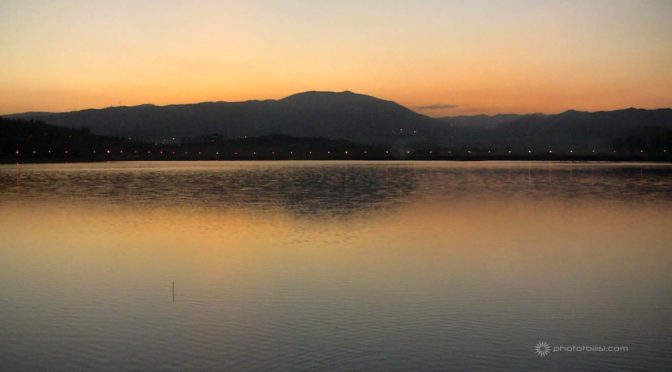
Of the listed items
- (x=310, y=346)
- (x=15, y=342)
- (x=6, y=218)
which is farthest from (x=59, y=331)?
(x=6, y=218)

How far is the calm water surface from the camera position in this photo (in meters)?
10.2

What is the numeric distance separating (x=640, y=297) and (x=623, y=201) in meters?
28.2

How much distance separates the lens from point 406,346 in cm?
1043

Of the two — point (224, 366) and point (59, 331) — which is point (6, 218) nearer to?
point (59, 331)

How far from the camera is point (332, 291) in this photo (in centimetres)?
1449

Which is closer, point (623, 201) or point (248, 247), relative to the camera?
point (248, 247)

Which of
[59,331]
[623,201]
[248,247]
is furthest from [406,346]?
[623,201]

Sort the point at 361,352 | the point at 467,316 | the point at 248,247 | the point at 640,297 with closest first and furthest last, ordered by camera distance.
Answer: the point at 361,352 → the point at 467,316 → the point at 640,297 → the point at 248,247

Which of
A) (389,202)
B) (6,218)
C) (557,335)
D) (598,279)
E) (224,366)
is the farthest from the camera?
(389,202)

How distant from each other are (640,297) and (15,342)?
12.1 m

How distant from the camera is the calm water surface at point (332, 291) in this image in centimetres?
1016

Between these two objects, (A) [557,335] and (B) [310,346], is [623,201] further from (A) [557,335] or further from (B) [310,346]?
(B) [310,346]

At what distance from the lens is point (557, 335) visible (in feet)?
36.5

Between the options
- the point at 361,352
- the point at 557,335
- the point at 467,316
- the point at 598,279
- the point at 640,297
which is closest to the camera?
the point at 361,352
